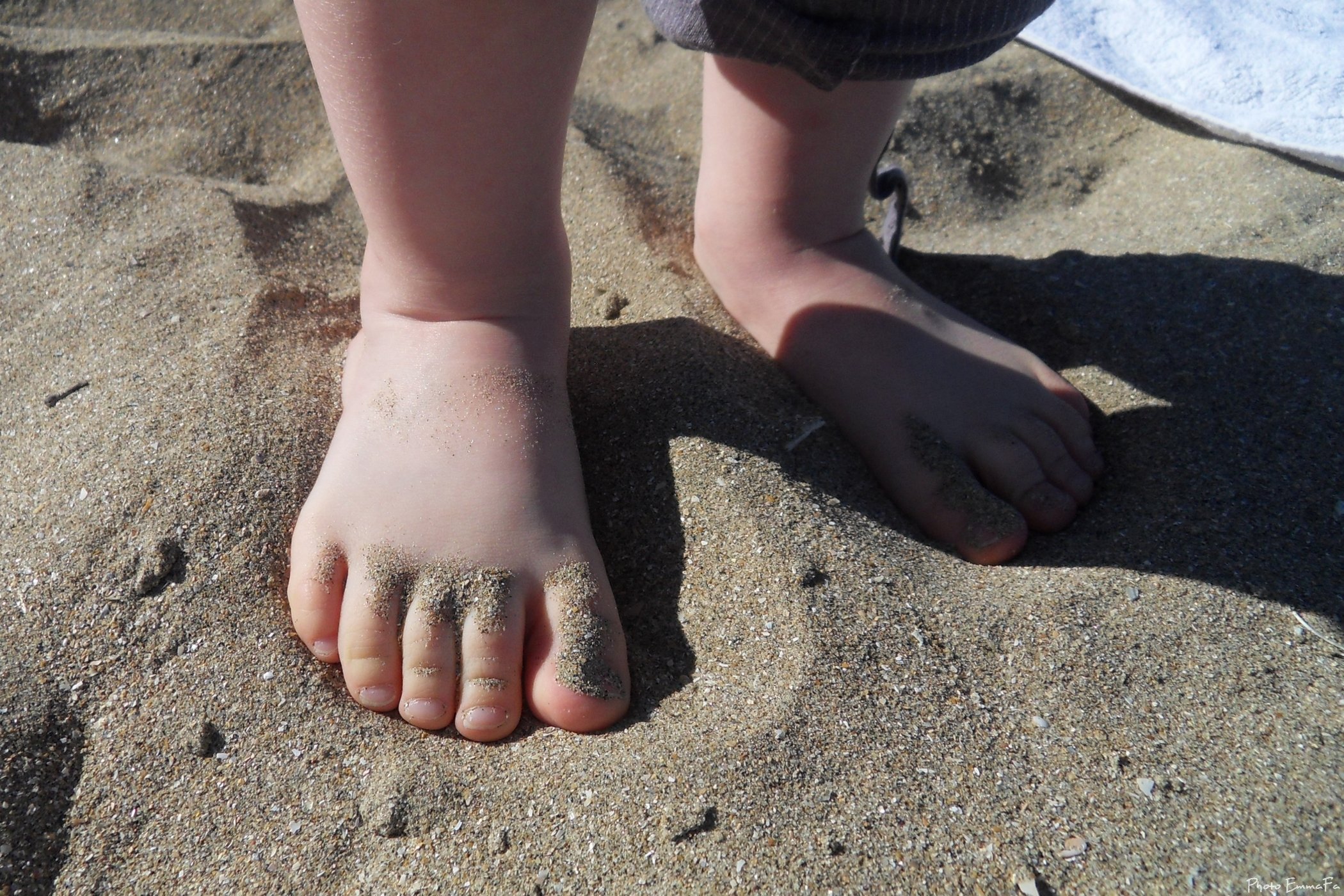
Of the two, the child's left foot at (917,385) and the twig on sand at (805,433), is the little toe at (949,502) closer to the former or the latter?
the child's left foot at (917,385)

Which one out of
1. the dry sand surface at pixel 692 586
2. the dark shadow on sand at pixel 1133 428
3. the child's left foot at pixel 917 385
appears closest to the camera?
the dry sand surface at pixel 692 586

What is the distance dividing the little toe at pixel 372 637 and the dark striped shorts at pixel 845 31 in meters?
0.72

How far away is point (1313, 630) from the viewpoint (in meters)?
0.92

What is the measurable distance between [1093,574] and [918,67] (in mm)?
633

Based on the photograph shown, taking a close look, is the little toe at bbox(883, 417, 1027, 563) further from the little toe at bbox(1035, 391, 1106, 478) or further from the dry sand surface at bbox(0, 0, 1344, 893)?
the little toe at bbox(1035, 391, 1106, 478)

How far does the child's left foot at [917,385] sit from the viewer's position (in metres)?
1.11

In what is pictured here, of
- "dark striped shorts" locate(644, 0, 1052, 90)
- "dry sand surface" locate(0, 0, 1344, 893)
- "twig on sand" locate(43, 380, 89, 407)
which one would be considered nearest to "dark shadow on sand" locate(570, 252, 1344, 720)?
"dry sand surface" locate(0, 0, 1344, 893)

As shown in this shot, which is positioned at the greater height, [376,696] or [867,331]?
[867,331]

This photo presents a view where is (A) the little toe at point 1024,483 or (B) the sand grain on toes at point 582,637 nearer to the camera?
(B) the sand grain on toes at point 582,637

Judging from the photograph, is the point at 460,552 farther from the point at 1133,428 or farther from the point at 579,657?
the point at 1133,428

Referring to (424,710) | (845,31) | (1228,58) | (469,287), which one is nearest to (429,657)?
(424,710)

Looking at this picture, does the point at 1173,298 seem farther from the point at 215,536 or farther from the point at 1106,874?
the point at 215,536

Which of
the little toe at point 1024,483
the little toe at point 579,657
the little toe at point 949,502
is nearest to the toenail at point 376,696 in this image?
the little toe at point 579,657

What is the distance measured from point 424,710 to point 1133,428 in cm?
95
